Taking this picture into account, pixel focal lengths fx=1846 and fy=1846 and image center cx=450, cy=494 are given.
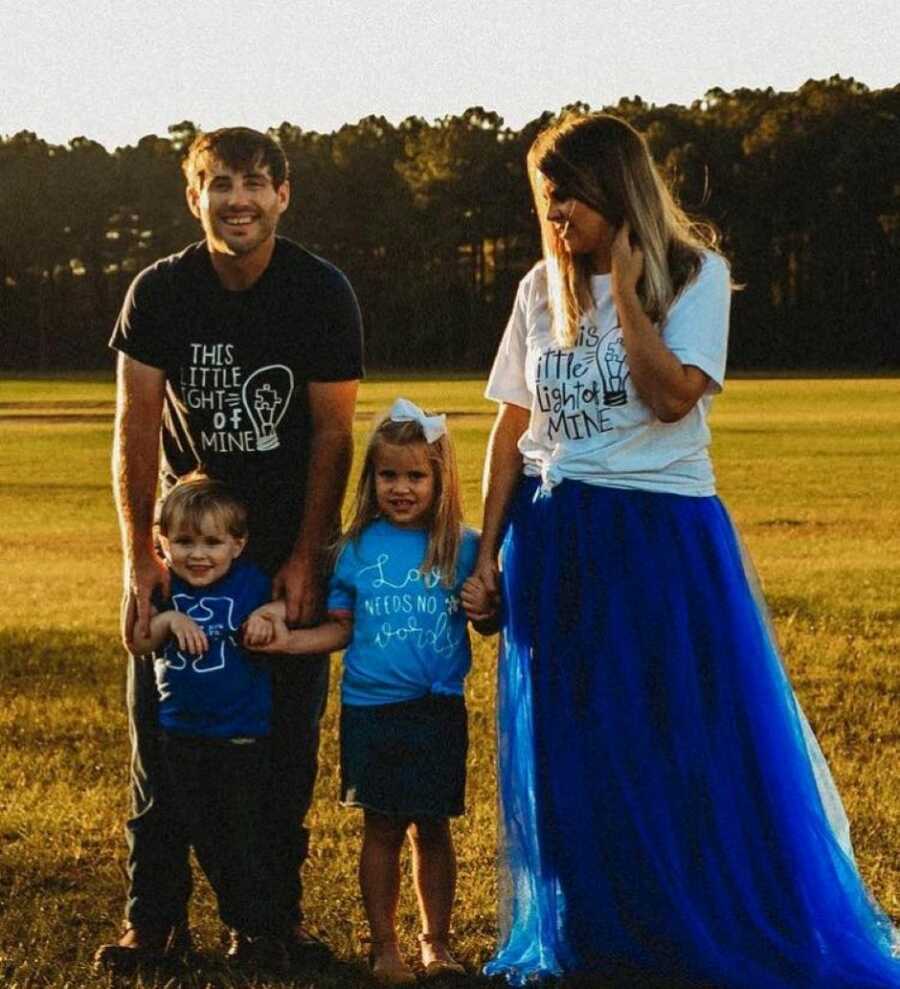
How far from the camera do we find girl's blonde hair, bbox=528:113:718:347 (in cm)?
399

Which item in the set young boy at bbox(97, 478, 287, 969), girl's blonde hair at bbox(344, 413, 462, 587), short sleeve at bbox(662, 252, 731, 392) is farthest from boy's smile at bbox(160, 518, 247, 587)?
short sleeve at bbox(662, 252, 731, 392)

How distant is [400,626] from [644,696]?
0.58 m

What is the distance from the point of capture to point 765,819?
13.7ft

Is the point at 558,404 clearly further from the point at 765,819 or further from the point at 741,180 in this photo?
the point at 741,180

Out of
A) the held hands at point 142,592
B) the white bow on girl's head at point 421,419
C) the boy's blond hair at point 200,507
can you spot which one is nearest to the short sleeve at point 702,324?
the white bow on girl's head at point 421,419

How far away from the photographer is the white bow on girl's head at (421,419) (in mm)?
4238

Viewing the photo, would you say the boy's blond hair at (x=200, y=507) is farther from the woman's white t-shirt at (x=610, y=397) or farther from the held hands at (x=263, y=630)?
the woman's white t-shirt at (x=610, y=397)

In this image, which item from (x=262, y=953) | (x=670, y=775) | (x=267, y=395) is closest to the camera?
(x=670, y=775)

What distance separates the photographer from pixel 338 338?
4.29 metres

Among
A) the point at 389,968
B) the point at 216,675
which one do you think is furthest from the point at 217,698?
the point at 389,968

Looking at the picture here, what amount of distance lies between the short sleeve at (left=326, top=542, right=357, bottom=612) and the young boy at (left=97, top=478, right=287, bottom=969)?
158mm

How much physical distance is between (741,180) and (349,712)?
229ft

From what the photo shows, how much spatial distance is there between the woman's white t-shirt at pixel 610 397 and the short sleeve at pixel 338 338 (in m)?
0.36

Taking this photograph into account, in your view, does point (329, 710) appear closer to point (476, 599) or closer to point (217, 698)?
point (217, 698)
